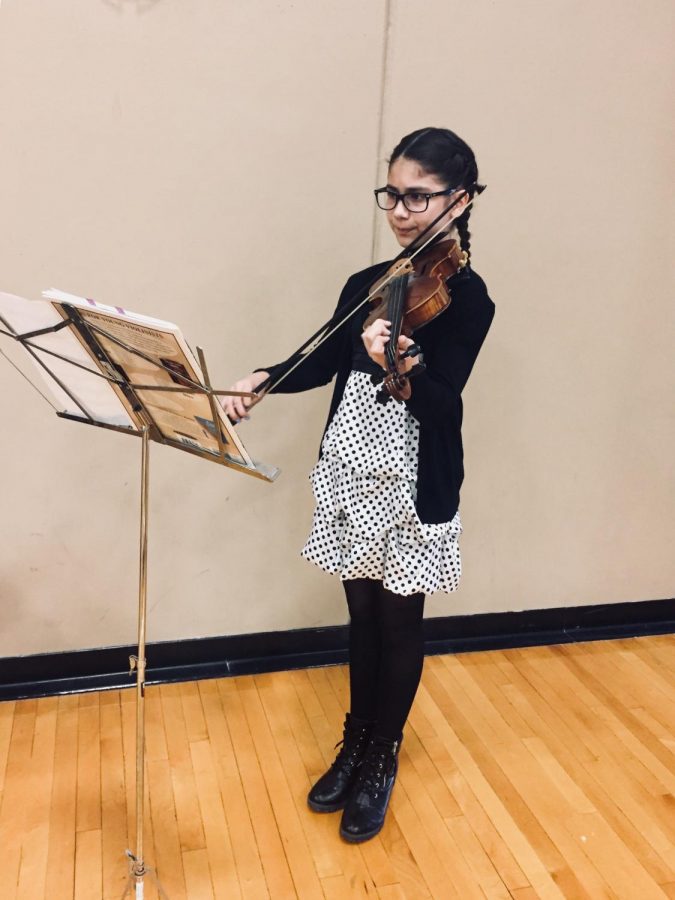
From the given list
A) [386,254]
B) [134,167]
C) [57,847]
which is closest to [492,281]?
[386,254]

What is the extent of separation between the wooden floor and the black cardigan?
2.31 ft

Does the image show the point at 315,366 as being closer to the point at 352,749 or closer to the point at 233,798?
the point at 352,749

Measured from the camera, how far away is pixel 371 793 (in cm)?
181

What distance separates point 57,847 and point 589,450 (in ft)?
5.57

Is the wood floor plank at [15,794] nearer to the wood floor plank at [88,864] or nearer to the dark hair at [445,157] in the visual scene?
the wood floor plank at [88,864]

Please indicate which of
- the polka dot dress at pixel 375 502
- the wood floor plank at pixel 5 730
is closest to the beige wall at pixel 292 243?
the wood floor plank at pixel 5 730

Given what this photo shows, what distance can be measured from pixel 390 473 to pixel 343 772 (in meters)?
0.71

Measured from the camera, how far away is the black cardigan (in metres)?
1.52

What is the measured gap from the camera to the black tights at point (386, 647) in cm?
177

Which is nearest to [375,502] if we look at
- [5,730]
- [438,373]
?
[438,373]

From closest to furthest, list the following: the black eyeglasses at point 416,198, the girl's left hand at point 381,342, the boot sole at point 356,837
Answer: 1. the girl's left hand at point 381,342
2. the black eyeglasses at point 416,198
3. the boot sole at point 356,837

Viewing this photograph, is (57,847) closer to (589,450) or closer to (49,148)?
(49,148)

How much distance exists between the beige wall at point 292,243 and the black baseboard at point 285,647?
0.15 ft

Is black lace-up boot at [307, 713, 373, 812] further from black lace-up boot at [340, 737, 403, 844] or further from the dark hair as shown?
the dark hair
